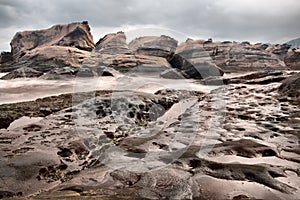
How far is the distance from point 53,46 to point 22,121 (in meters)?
33.4

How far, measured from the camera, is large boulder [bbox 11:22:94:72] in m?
36.0

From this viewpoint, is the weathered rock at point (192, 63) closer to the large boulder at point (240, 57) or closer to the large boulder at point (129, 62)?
the large boulder at point (129, 62)

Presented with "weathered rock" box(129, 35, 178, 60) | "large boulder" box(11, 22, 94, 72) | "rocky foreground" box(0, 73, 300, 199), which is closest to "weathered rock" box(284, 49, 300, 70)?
"weathered rock" box(129, 35, 178, 60)

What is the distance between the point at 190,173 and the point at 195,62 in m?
33.4

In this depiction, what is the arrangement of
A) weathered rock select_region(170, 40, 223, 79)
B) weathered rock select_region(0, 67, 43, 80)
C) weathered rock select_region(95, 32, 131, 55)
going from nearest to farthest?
weathered rock select_region(0, 67, 43, 80)
weathered rock select_region(170, 40, 223, 79)
weathered rock select_region(95, 32, 131, 55)

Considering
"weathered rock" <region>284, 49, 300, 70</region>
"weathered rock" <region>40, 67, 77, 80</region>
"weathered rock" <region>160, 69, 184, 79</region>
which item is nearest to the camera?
"weathered rock" <region>40, 67, 77, 80</region>

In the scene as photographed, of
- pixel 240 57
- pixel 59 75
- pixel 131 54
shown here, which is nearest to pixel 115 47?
pixel 131 54

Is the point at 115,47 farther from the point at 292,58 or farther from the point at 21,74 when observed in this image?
the point at 292,58

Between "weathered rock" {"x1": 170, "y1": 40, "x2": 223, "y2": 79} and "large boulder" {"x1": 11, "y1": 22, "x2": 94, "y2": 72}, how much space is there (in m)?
14.7

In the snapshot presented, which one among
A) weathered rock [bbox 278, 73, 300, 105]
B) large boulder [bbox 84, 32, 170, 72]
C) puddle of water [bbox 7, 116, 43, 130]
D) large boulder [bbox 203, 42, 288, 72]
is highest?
large boulder [bbox 203, 42, 288, 72]

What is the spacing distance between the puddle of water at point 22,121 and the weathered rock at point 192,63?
82.1 feet

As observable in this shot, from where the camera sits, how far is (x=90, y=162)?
6.20 m

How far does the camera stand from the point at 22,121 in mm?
9500

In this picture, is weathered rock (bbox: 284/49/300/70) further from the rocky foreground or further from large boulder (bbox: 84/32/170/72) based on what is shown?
the rocky foreground
